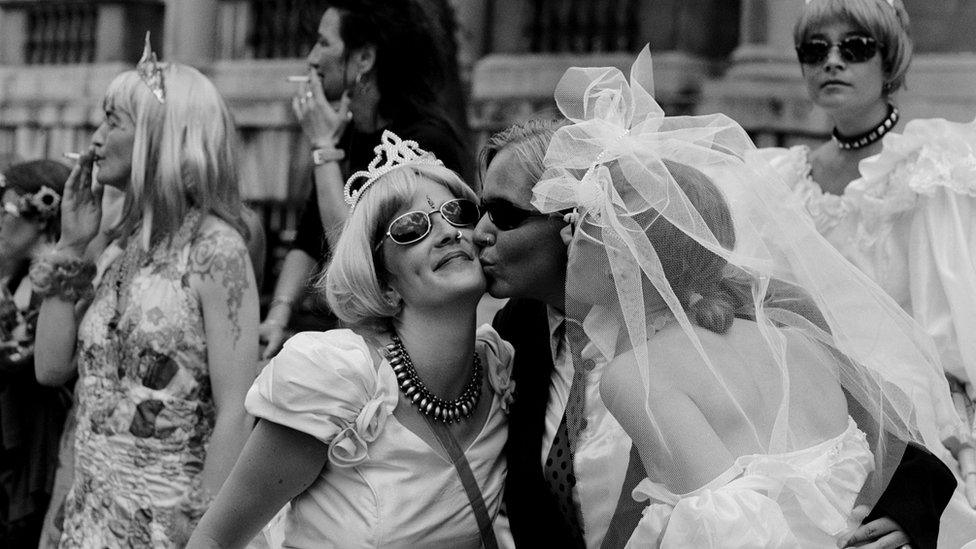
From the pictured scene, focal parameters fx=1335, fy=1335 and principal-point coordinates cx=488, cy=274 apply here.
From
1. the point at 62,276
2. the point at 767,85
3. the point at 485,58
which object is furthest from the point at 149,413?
the point at 485,58

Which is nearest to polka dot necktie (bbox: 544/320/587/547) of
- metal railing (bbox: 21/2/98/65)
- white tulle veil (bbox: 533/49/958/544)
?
white tulle veil (bbox: 533/49/958/544)

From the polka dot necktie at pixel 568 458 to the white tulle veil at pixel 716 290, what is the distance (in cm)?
11

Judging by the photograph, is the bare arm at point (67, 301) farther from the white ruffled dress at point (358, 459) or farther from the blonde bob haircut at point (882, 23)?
the blonde bob haircut at point (882, 23)

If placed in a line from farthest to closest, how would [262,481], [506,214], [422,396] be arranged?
[506,214]
[422,396]
[262,481]

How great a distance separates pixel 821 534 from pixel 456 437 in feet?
2.94

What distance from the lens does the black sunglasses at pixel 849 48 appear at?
4426 millimetres

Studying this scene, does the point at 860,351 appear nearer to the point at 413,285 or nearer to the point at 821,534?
the point at 821,534

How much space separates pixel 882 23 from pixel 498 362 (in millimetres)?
2033

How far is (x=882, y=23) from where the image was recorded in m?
4.43

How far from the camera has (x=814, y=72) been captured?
14.7 ft

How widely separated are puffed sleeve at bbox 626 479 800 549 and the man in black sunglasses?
400 mm

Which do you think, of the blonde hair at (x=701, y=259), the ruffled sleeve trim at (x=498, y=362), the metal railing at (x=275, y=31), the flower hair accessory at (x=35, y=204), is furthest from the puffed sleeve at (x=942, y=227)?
the metal railing at (x=275, y=31)

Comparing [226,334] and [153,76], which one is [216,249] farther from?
[153,76]

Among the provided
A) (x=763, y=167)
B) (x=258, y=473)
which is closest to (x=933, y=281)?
(x=763, y=167)
